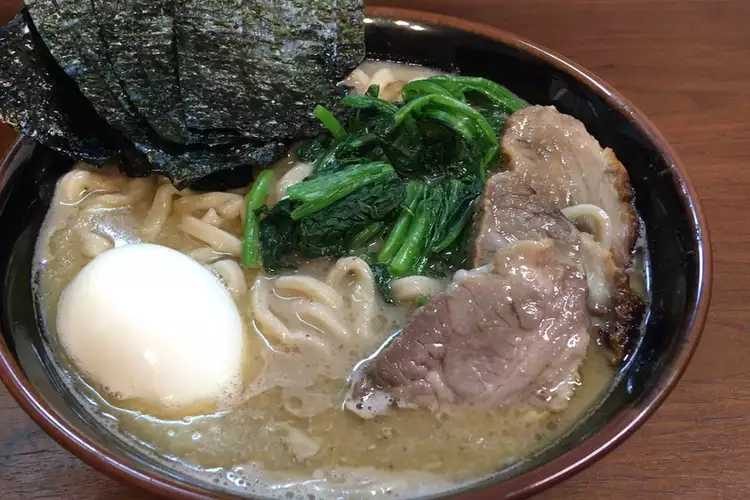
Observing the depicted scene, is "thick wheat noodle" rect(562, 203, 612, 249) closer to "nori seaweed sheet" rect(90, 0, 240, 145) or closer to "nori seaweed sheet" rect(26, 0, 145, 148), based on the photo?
"nori seaweed sheet" rect(90, 0, 240, 145)

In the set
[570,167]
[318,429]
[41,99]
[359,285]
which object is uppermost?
[41,99]

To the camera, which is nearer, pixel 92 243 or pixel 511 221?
pixel 511 221

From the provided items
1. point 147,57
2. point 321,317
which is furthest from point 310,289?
point 147,57

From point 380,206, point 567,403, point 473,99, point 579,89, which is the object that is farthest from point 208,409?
point 579,89

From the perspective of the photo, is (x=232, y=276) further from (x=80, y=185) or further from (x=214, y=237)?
(x=80, y=185)

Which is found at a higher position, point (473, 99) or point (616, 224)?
point (473, 99)

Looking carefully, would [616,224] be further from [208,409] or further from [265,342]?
[208,409]

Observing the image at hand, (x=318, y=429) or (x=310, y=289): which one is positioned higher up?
(x=310, y=289)

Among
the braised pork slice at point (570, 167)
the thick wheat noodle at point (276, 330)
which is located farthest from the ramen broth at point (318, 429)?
the braised pork slice at point (570, 167)
